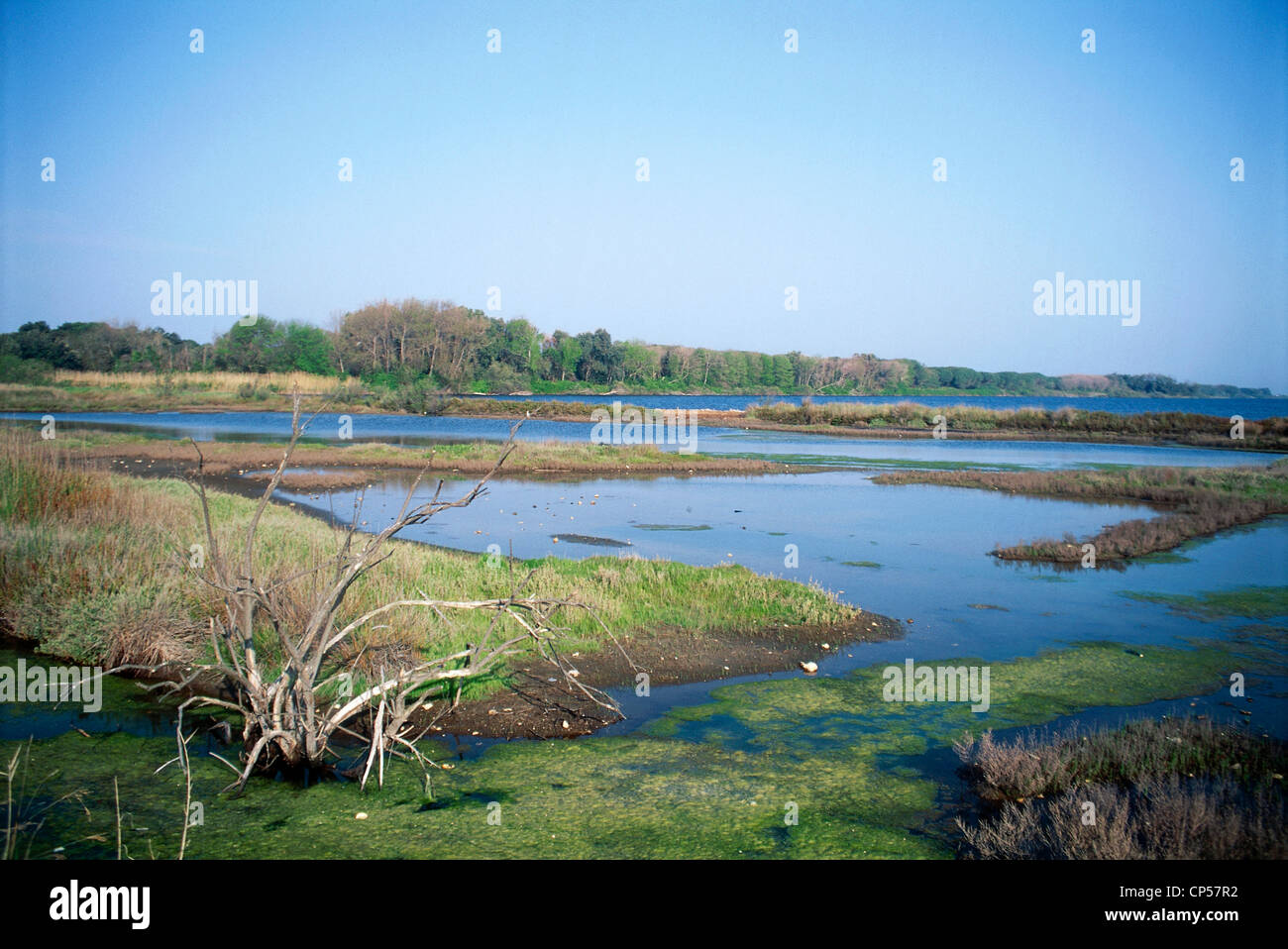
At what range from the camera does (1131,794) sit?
246 inches

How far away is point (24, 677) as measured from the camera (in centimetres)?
856

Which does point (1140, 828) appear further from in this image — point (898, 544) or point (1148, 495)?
point (1148, 495)

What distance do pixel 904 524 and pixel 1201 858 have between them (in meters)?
17.9

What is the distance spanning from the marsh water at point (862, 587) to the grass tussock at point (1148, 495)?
27.6 inches

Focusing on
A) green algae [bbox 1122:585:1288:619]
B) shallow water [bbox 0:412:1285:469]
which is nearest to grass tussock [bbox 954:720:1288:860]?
green algae [bbox 1122:585:1288:619]

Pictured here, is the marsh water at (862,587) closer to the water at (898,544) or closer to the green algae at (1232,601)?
the water at (898,544)

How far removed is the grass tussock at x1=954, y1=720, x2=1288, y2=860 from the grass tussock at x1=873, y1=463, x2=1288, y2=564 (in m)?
11.0

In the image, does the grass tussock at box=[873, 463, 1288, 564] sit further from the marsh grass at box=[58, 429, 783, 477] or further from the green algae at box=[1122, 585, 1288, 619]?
the marsh grass at box=[58, 429, 783, 477]

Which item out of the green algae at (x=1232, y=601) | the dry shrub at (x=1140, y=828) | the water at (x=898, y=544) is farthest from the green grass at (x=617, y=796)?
the green algae at (x=1232, y=601)

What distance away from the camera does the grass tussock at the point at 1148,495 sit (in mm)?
18500

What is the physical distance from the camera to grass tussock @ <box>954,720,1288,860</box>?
16.4 feet

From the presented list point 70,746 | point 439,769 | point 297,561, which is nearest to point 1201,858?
point 439,769

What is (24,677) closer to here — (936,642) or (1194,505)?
(936,642)

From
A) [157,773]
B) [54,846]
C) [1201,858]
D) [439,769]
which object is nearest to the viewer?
[1201,858]
